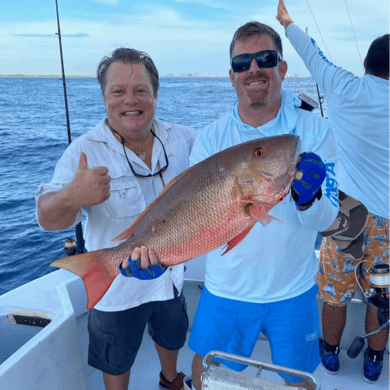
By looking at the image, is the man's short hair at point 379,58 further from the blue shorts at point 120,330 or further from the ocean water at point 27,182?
the ocean water at point 27,182

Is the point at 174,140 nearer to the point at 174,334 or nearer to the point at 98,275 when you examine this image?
the point at 98,275

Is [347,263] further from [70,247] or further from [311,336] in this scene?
[70,247]

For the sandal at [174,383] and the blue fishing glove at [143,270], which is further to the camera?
the sandal at [174,383]

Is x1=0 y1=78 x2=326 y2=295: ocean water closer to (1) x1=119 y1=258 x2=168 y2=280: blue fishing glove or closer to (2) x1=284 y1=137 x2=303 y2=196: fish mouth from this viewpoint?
(1) x1=119 y1=258 x2=168 y2=280: blue fishing glove

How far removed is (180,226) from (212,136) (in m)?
0.68

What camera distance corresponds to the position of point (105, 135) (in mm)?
2281

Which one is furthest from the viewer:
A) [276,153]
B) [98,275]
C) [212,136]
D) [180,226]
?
[212,136]

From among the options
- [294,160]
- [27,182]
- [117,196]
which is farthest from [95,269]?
[27,182]

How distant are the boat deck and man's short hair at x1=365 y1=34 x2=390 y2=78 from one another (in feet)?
7.71

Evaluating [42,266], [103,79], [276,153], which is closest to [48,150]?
[42,266]

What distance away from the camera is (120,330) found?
233cm

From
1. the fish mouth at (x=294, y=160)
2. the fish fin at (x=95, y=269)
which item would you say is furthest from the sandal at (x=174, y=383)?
the fish mouth at (x=294, y=160)

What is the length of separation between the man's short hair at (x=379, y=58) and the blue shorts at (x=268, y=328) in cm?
160

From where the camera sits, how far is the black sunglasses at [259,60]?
200 cm
